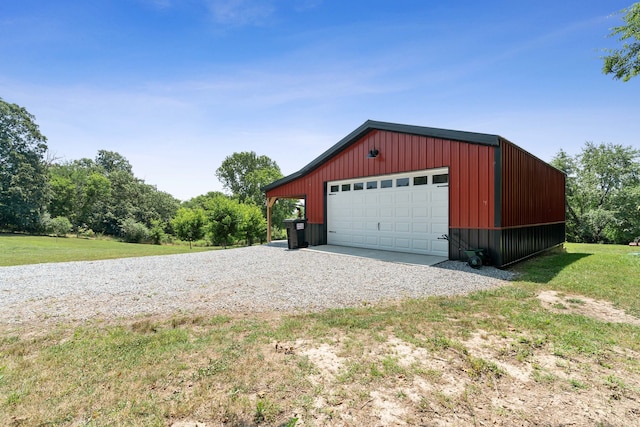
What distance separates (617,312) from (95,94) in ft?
49.9

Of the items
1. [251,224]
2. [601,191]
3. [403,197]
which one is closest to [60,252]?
[251,224]

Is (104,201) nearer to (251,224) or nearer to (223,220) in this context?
(251,224)

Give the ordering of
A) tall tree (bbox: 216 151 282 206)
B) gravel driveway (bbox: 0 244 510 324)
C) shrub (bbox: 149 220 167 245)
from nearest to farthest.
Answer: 1. gravel driveway (bbox: 0 244 510 324)
2. shrub (bbox: 149 220 167 245)
3. tall tree (bbox: 216 151 282 206)

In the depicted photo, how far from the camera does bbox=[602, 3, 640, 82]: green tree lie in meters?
5.87

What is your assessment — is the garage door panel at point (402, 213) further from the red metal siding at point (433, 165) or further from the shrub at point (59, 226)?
the shrub at point (59, 226)

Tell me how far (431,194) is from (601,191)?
1061 inches

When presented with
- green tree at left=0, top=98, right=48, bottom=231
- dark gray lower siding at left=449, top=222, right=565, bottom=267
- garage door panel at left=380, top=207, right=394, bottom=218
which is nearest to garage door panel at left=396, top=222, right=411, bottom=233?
garage door panel at left=380, top=207, right=394, bottom=218

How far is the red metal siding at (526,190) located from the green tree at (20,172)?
39013 millimetres

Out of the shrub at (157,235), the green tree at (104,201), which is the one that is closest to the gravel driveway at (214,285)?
the shrub at (157,235)

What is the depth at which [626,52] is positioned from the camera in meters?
6.47

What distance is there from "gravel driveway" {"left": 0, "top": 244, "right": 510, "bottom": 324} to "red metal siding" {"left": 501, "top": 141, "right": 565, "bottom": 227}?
6.76 feet

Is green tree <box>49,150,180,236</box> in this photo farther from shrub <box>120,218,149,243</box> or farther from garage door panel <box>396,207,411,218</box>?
garage door panel <box>396,207,411,218</box>

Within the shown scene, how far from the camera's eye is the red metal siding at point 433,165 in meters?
7.10

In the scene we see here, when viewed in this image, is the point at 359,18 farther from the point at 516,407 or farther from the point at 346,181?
the point at 516,407
